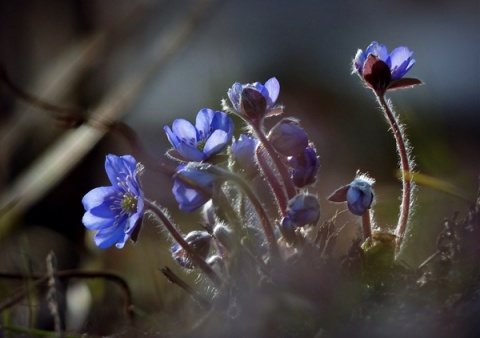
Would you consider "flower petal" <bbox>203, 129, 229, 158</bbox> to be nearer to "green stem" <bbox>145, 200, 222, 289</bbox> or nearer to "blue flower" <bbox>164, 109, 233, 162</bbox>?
"blue flower" <bbox>164, 109, 233, 162</bbox>

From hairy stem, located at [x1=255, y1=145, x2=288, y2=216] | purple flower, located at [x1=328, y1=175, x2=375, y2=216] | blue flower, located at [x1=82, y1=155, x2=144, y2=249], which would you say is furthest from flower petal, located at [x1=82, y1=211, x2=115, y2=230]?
purple flower, located at [x1=328, y1=175, x2=375, y2=216]

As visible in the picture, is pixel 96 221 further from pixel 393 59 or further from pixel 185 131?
pixel 393 59

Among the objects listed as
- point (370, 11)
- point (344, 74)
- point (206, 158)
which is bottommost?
point (206, 158)

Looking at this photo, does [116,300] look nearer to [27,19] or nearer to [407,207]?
[407,207]

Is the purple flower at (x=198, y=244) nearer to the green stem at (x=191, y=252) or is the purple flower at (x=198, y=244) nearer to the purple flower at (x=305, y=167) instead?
the green stem at (x=191, y=252)

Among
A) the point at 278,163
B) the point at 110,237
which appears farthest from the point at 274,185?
the point at 110,237

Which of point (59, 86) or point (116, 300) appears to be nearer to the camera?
point (116, 300)

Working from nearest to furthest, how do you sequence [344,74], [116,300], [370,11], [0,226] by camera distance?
[116,300] < [0,226] < [344,74] < [370,11]

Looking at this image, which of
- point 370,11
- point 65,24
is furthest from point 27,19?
point 370,11
